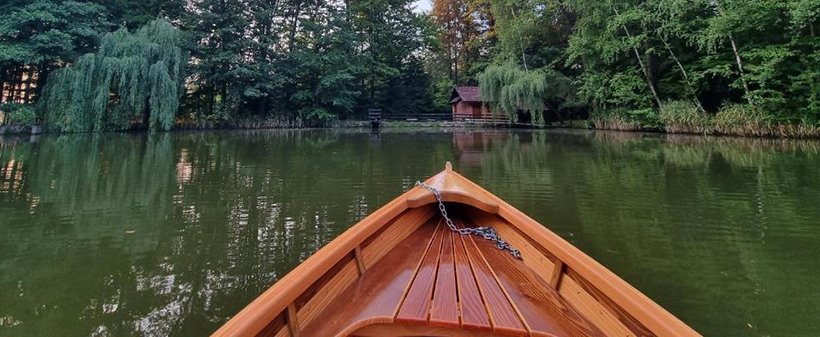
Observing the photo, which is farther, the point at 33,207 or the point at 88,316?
the point at 33,207

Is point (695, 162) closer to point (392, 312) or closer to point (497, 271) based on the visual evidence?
point (497, 271)

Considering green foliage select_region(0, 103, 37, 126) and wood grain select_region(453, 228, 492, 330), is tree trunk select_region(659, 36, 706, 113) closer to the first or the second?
wood grain select_region(453, 228, 492, 330)

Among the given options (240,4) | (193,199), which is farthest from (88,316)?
(240,4)

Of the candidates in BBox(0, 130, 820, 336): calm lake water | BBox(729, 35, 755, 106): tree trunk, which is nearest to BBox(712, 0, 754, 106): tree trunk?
BBox(729, 35, 755, 106): tree trunk

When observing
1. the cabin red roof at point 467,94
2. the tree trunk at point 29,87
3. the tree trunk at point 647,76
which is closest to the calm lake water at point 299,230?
the tree trunk at point 647,76

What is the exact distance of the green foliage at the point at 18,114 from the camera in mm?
17938

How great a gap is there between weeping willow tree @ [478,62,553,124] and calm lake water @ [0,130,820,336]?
603 inches

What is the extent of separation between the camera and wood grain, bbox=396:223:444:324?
166 centimetres

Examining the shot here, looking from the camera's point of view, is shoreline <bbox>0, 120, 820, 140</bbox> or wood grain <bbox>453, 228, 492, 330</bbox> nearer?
wood grain <bbox>453, 228, 492, 330</bbox>

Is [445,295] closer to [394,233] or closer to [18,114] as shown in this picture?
[394,233]

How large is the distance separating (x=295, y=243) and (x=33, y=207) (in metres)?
4.02

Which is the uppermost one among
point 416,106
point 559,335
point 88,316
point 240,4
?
point 240,4

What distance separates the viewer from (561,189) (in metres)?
6.56

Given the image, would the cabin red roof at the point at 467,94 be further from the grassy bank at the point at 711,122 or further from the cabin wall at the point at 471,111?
the grassy bank at the point at 711,122
